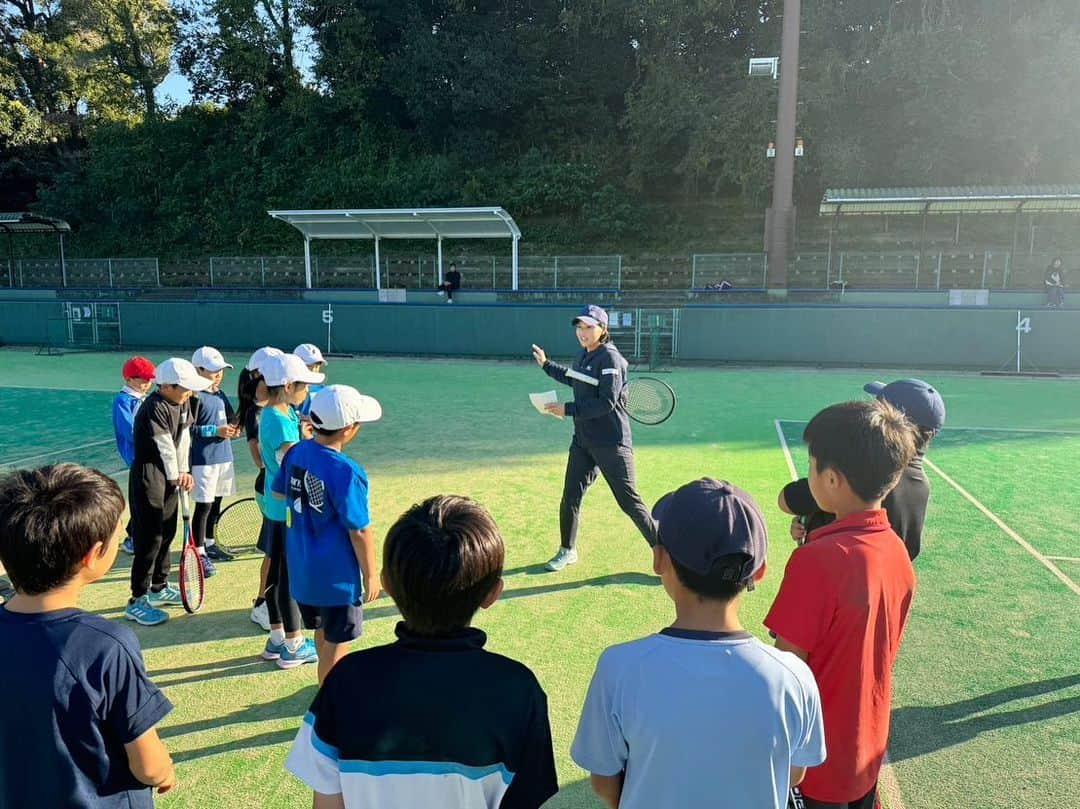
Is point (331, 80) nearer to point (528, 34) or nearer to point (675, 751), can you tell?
point (528, 34)

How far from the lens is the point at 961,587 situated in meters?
→ 6.08

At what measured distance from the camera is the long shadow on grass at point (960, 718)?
4137 millimetres

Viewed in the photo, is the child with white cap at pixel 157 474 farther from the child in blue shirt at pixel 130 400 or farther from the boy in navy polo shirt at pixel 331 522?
the boy in navy polo shirt at pixel 331 522

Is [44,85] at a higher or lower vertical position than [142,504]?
higher

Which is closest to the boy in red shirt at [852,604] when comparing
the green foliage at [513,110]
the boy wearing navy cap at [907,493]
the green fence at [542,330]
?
the boy wearing navy cap at [907,493]

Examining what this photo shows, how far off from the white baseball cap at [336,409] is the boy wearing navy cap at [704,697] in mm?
2238

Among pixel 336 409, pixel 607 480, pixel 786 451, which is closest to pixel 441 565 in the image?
pixel 336 409

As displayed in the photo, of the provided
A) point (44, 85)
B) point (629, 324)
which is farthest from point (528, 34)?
point (44, 85)

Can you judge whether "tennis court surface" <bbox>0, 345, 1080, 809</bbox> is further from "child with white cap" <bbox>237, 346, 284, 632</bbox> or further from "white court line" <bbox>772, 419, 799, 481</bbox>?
"child with white cap" <bbox>237, 346, 284, 632</bbox>

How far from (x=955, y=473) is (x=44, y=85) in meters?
59.6

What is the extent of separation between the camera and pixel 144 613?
18.6ft

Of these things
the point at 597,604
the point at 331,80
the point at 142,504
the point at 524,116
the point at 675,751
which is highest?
the point at 331,80

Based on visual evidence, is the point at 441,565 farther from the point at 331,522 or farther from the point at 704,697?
the point at 331,522

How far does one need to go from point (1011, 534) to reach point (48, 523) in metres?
7.92
